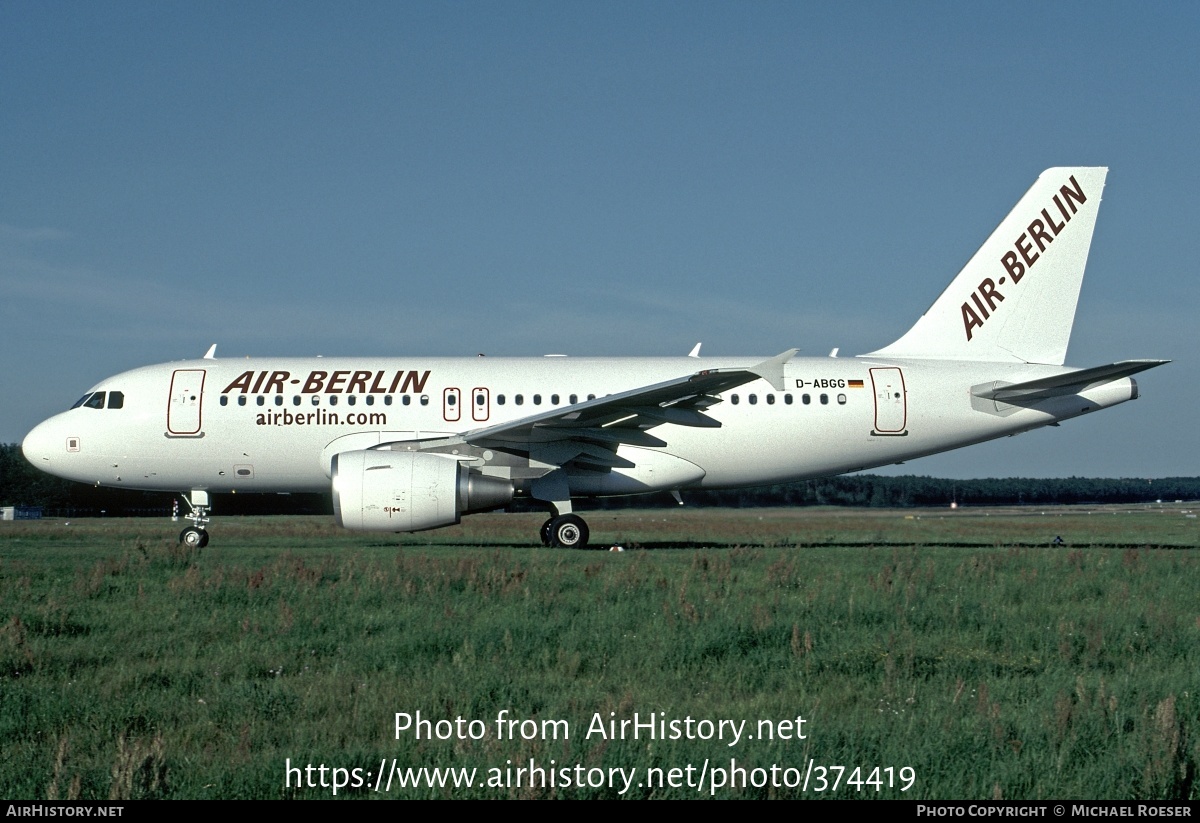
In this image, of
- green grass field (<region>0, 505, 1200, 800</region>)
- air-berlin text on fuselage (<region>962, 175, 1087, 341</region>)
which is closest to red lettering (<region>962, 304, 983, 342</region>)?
air-berlin text on fuselage (<region>962, 175, 1087, 341</region>)

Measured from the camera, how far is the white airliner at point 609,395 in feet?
64.2

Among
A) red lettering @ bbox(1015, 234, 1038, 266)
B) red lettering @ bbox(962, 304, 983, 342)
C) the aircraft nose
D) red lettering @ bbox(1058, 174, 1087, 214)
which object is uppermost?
red lettering @ bbox(1058, 174, 1087, 214)

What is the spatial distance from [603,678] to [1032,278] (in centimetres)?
1663

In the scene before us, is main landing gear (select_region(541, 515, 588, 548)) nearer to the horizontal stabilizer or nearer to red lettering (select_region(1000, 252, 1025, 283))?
the horizontal stabilizer

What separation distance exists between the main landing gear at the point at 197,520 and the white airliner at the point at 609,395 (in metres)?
0.04

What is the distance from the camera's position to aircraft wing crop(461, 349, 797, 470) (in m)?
17.2

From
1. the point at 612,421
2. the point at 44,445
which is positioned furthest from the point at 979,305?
the point at 44,445

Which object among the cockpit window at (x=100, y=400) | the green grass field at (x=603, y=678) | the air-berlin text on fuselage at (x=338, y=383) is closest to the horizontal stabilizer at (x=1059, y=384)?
the green grass field at (x=603, y=678)

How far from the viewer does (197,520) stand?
65.1ft

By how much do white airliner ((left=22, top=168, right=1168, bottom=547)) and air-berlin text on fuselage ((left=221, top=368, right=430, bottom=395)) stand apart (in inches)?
1.1

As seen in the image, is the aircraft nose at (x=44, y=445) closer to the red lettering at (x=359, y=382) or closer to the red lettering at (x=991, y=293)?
the red lettering at (x=359, y=382)
